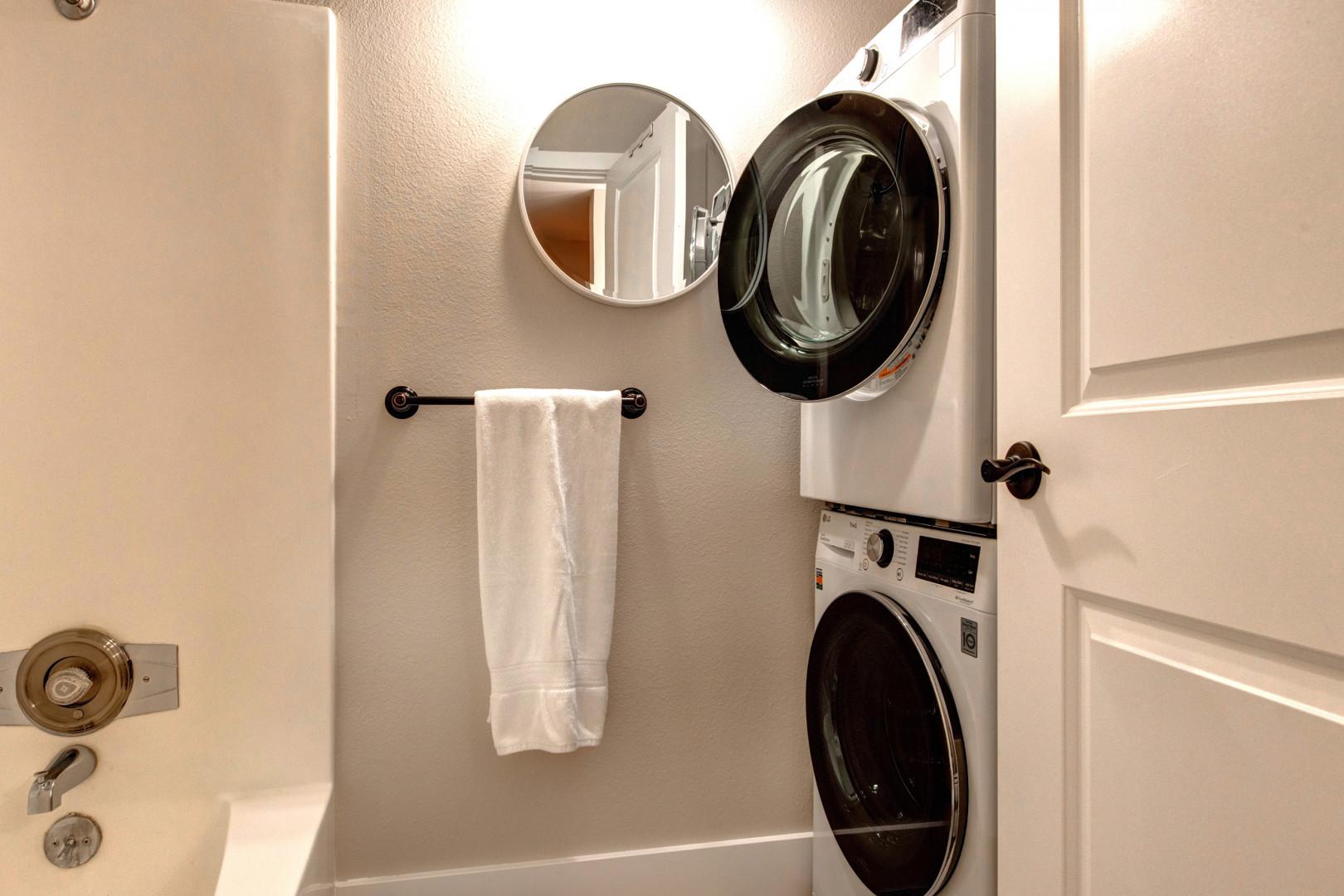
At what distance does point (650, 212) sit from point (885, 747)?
1120 millimetres

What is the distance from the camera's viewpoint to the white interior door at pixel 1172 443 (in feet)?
2.07

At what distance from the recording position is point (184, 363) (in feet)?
4.55

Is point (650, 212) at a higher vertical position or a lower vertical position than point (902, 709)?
higher

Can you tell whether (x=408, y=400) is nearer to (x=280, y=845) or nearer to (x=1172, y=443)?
(x=280, y=845)

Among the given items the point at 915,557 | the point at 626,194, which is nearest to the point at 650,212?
the point at 626,194

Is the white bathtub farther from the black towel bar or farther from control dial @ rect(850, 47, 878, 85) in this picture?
control dial @ rect(850, 47, 878, 85)

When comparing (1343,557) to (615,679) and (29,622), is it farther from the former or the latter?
(29,622)

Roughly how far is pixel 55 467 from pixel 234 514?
29 centimetres

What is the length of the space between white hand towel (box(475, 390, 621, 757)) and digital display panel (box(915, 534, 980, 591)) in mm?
602

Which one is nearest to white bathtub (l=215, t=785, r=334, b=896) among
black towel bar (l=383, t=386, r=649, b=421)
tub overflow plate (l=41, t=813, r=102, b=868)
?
tub overflow plate (l=41, t=813, r=102, b=868)

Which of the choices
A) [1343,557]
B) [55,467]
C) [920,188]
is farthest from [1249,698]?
[55,467]

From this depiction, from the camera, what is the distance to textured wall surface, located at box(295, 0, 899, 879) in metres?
1.55

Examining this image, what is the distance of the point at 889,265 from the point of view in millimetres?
1208

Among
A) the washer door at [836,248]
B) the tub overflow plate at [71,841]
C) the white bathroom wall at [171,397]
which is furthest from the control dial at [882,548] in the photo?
the tub overflow plate at [71,841]
